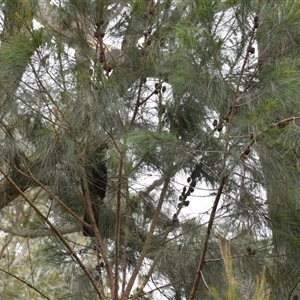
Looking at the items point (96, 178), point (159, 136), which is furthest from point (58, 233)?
point (159, 136)

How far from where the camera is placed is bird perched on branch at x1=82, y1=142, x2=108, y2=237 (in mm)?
3227

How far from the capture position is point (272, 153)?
2801mm

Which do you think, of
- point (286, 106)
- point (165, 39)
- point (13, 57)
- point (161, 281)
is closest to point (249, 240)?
point (161, 281)

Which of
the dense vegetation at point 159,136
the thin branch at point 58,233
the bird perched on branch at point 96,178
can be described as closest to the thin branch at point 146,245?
the dense vegetation at point 159,136

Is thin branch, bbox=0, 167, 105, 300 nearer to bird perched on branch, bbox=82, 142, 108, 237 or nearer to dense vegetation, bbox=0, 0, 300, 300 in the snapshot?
dense vegetation, bbox=0, 0, 300, 300

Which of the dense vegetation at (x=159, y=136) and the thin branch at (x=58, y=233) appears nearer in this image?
the dense vegetation at (x=159, y=136)

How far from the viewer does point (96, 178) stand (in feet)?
11.1

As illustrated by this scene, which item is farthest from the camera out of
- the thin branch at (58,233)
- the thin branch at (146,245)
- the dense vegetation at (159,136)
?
the thin branch at (146,245)

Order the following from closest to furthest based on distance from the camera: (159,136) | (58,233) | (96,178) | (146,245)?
(159,136) < (58,233) < (146,245) < (96,178)

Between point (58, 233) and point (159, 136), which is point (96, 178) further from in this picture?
point (159, 136)

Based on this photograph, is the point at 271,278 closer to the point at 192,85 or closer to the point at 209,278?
the point at 209,278

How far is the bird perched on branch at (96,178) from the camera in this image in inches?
127

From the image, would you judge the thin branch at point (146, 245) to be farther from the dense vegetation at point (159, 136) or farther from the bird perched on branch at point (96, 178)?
the bird perched on branch at point (96, 178)

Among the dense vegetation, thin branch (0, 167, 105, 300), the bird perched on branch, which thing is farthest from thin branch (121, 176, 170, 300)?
the bird perched on branch
